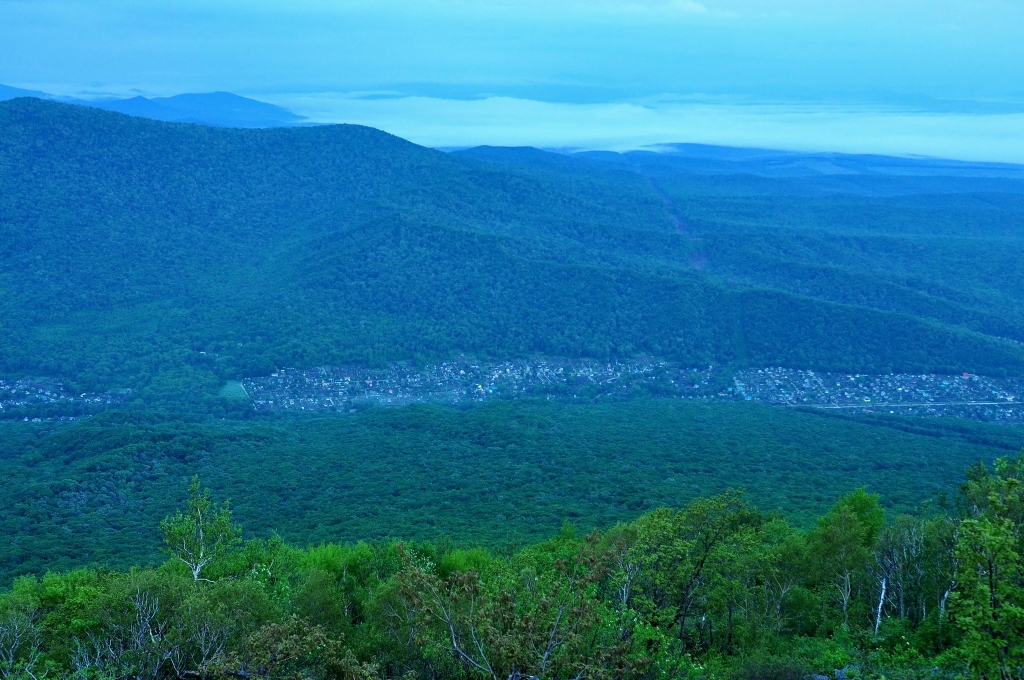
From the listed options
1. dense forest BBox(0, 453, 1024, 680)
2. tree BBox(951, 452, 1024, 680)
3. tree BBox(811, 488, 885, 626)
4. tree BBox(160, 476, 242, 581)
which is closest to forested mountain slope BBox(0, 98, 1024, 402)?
tree BBox(160, 476, 242, 581)

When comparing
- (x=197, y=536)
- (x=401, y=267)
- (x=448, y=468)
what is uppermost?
(x=401, y=267)


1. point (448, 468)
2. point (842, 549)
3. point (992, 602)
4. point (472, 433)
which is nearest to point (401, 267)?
point (472, 433)

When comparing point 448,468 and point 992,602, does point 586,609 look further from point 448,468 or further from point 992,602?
point 448,468

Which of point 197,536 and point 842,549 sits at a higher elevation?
point 842,549

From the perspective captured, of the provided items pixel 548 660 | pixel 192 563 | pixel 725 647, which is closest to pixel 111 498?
pixel 192 563

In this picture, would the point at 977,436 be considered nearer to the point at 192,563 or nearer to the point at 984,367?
the point at 984,367

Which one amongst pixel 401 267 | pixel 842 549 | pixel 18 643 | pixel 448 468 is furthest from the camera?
pixel 401 267

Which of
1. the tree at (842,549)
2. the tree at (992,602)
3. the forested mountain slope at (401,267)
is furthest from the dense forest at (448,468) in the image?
the tree at (992,602)
